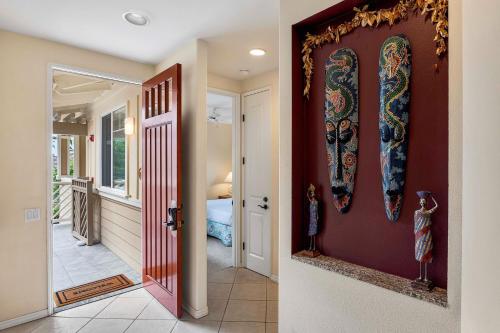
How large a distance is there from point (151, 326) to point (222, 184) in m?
4.66

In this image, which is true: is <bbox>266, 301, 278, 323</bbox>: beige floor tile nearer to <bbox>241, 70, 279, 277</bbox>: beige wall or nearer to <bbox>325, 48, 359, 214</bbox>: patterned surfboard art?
<bbox>241, 70, 279, 277</bbox>: beige wall

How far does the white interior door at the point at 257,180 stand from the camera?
11.3 ft

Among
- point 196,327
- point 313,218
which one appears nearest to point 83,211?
point 196,327

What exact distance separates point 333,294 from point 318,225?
1.25 feet

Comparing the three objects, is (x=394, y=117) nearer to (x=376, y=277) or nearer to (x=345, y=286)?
(x=376, y=277)

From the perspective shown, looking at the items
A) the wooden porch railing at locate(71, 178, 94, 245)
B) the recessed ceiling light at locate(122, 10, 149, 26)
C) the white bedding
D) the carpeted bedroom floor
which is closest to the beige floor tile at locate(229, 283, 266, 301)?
the carpeted bedroom floor

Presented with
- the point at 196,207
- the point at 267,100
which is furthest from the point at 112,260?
the point at 267,100

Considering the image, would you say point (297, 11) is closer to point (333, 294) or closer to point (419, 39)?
point (419, 39)

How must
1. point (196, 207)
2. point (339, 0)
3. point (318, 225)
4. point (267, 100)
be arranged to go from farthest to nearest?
1. point (267, 100)
2. point (196, 207)
3. point (318, 225)
4. point (339, 0)

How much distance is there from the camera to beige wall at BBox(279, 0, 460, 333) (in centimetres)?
114

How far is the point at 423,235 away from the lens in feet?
4.05

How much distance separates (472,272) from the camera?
1.02m

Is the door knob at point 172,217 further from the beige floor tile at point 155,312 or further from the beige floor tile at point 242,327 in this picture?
the beige floor tile at point 242,327

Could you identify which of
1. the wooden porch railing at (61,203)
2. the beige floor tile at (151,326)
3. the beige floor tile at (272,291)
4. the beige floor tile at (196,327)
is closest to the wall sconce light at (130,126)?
the beige floor tile at (151,326)
